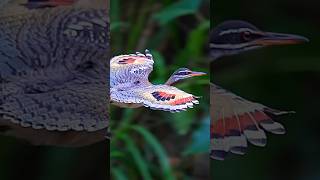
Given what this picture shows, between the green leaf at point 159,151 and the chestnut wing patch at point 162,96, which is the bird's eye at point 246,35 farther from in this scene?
the green leaf at point 159,151

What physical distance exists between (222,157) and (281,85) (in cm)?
20

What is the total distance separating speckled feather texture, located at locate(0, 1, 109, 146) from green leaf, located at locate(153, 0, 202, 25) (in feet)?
1.22

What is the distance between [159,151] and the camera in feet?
5.07

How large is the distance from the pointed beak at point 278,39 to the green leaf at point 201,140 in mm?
332

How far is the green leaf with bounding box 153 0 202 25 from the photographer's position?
154cm

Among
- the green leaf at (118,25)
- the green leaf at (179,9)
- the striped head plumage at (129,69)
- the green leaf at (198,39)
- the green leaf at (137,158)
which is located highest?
the green leaf at (179,9)

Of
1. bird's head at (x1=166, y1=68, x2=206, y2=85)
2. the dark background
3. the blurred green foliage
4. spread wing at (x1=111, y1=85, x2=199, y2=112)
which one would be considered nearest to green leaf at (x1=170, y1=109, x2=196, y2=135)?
the blurred green foliage

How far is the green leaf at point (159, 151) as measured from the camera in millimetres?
Answer: 1536

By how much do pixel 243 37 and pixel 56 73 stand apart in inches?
16.2

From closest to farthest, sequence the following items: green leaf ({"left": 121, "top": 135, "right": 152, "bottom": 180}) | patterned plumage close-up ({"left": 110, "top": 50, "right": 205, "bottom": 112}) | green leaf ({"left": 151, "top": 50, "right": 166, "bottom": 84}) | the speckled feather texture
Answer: the speckled feather texture, patterned plumage close-up ({"left": 110, "top": 50, "right": 205, "bottom": 112}), green leaf ({"left": 151, "top": 50, "right": 166, "bottom": 84}), green leaf ({"left": 121, "top": 135, "right": 152, "bottom": 180})

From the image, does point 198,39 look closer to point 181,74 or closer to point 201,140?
point 181,74

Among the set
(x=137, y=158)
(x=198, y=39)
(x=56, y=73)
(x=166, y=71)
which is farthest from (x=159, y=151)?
(x=56, y=73)

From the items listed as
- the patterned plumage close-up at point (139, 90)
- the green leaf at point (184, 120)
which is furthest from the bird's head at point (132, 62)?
the green leaf at point (184, 120)

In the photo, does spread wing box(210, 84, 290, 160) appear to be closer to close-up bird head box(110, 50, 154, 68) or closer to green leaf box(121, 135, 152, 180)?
close-up bird head box(110, 50, 154, 68)
